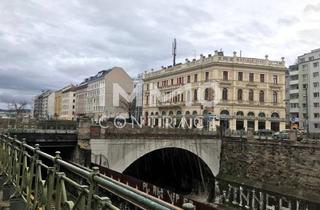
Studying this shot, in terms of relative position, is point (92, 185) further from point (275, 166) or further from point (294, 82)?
point (294, 82)

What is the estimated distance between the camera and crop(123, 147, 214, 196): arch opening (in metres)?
37.0

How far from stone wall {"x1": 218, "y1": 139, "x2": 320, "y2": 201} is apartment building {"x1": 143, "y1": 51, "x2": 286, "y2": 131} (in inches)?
787

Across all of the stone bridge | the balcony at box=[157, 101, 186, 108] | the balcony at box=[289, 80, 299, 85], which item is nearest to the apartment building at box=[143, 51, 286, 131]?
the balcony at box=[157, 101, 186, 108]

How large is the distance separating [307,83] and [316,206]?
57510 millimetres

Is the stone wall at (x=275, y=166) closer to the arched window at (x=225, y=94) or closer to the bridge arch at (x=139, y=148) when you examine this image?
the bridge arch at (x=139, y=148)

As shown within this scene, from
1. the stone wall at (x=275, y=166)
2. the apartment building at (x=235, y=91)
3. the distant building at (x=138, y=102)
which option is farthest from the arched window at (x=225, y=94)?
the distant building at (x=138, y=102)

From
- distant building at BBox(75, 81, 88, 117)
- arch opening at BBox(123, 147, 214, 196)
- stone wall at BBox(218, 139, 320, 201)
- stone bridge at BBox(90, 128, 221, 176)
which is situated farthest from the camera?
distant building at BBox(75, 81, 88, 117)

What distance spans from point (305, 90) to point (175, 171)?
48.0 m

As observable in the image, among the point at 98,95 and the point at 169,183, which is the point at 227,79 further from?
the point at 98,95

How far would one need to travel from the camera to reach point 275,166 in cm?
3169

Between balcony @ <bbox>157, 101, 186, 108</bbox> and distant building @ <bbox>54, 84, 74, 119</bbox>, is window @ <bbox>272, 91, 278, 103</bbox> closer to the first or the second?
balcony @ <bbox>157, 101, 186, 108</bbox>

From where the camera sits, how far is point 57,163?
14.8 feet

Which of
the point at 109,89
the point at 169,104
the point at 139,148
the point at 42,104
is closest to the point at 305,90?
the point at 169,104

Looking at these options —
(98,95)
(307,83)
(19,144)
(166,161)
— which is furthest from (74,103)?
(19,144)
